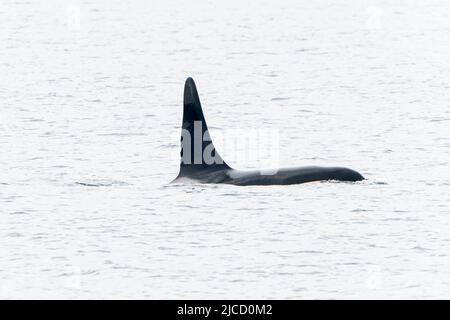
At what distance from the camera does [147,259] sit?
21734mm

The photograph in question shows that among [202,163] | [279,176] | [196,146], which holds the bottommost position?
[279,176]

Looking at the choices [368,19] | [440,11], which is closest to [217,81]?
[368,19]

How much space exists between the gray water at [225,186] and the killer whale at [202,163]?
1.17 feet

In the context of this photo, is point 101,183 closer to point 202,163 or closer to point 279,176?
point 202,163

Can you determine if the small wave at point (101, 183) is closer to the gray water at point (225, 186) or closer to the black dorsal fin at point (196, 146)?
the gray water at point (225, 186)

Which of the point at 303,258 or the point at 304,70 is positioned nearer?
the point at 303,258

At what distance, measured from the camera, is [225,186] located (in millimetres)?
27641

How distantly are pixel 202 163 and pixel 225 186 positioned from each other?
792 mm

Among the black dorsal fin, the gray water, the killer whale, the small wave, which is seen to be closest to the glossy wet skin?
the killer whale

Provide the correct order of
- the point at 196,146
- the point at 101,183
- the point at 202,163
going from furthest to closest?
the point at 101,183 < the point at 196,146 < the point at 202,163

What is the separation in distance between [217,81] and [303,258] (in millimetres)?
35125

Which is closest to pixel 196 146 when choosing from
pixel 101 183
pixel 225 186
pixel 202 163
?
pixel 202 163

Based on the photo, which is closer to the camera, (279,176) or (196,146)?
(279,176)
